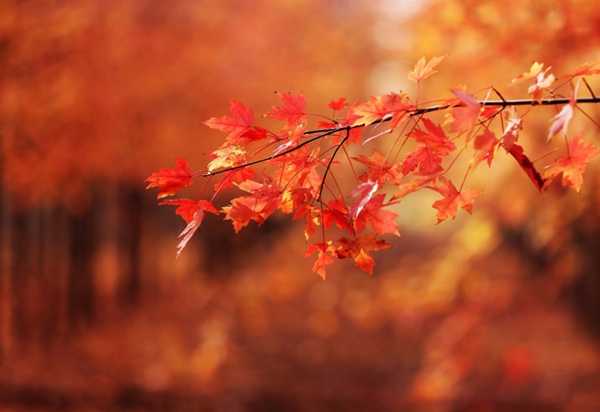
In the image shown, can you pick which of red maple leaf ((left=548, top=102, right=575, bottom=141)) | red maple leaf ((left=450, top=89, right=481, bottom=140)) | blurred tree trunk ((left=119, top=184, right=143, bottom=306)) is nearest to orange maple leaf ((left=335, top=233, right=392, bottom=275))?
red maple leaf ((left=450, top=89, right=481, bottom=140))

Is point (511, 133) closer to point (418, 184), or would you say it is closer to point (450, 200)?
point (418, 184)

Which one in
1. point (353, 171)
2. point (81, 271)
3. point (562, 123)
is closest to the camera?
point (562, 123)

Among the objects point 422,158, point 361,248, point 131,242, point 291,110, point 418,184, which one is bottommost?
point 361,248

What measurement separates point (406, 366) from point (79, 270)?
429 centimetres

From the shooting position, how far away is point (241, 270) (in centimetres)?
965

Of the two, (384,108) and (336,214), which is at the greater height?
(384,108)

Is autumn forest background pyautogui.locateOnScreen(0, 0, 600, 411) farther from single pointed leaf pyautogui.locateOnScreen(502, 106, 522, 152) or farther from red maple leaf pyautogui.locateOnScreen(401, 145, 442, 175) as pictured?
single pointed leaf pyautogui.locateOnScreen(502, 106, 522, 152)

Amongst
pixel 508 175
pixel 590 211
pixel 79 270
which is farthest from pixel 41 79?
pixel 590 211

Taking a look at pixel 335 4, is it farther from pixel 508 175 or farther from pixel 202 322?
pixel 202 322

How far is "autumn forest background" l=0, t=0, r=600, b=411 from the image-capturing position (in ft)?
18.4

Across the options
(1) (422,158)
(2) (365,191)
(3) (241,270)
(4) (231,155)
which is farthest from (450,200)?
(3) (241,270)

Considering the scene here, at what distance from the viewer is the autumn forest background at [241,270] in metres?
5.61

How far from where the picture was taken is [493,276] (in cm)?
889

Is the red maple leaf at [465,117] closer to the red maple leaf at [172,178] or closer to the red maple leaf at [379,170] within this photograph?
the red maple leaf at [379,170]
